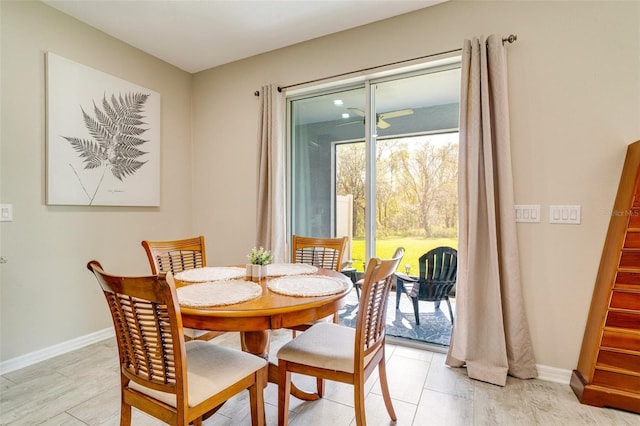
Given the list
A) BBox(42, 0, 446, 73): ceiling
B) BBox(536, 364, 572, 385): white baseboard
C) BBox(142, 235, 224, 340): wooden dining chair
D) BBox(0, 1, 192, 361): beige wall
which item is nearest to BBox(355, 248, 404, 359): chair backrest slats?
BBox(142, 235, 224, 340): wooden dining chair

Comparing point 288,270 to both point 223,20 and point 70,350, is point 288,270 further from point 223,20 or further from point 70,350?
point 223,20

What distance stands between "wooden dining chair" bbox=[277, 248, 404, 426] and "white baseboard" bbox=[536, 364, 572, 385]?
1.20 m

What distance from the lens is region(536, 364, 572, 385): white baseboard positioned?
2043 millimetres

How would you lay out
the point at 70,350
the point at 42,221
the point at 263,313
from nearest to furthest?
the point at 263,313 → the point at 42,221 → the point at 70,350

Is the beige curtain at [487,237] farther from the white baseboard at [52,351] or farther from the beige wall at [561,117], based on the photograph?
the white baseboard at [52,351]

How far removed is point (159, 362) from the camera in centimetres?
111

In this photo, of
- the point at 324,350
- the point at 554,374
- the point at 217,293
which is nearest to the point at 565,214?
the point at 554,374

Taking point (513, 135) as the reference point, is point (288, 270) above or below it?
below

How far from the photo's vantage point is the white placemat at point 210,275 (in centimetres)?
177

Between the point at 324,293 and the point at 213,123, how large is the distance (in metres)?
2.80

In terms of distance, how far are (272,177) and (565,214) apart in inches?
92.9

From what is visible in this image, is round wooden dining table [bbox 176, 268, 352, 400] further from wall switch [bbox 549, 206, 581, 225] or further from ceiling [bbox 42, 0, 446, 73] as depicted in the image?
ceiling [bbox 42, 0, 446, 73]

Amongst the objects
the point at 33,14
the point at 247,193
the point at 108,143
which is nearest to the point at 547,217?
the point at 247,193

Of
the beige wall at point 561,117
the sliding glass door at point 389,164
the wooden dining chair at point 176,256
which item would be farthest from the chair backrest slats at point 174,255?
the beige wall at point 561,117
